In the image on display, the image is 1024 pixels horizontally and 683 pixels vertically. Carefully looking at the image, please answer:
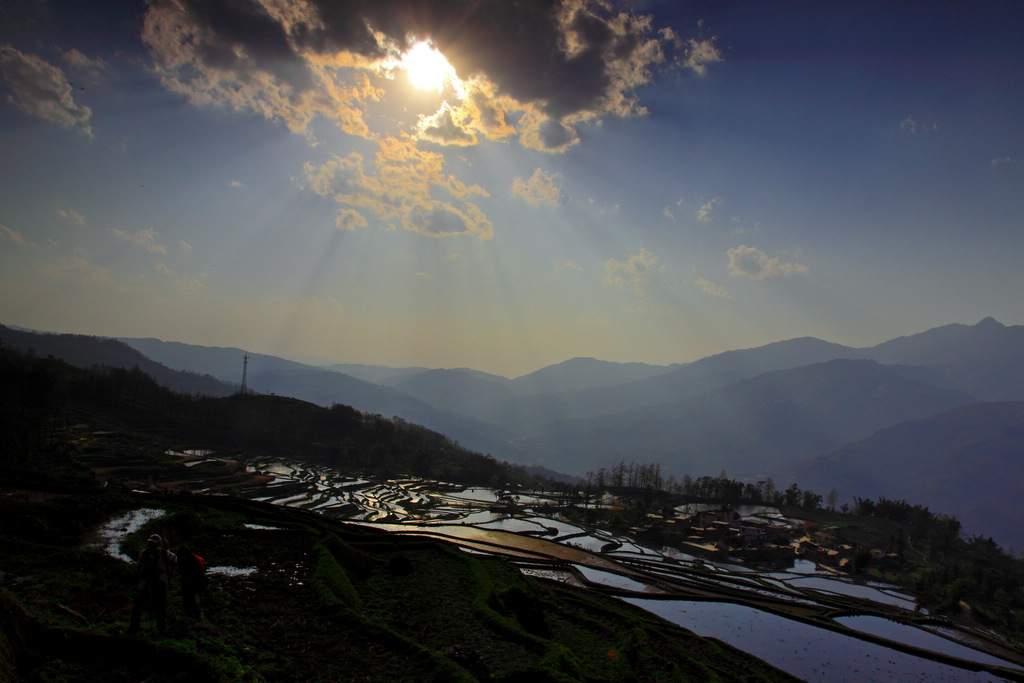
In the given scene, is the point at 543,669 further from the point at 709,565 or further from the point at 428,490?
the point at 428,490

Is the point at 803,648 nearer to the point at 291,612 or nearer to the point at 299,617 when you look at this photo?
the point at 299,617

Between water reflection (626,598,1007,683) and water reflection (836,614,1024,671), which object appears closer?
water reflection (626,598,1007,683)

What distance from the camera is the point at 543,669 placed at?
15.4 meters

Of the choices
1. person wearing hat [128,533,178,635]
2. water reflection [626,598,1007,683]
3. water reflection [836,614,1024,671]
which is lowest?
water reflection [836,614,1024,671]

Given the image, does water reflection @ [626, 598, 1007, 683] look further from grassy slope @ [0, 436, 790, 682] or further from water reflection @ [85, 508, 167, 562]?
water reflection @ [85, 508, 167, 562]

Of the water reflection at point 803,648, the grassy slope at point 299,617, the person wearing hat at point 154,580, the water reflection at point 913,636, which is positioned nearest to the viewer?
the grassy slope at point 299,617

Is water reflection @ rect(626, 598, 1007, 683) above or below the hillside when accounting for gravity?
below

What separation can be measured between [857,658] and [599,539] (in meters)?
34.7

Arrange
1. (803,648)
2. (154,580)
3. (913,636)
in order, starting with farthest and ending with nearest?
(913,636) → (803,648) → (154,580)

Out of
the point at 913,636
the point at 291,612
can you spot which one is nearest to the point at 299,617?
the point at 291,612

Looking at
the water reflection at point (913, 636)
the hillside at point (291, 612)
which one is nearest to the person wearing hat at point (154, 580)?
the hillside at point (291, 612)

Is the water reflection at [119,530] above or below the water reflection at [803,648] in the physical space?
above

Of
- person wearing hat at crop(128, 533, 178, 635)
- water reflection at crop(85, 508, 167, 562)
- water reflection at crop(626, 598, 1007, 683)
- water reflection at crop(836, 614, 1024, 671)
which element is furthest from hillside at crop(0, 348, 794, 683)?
water reflection at crop(836, 614, 1024, 671)

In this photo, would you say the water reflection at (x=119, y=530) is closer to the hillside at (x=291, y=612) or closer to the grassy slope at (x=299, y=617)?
the hillside at (x=291, y=612)
